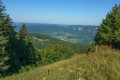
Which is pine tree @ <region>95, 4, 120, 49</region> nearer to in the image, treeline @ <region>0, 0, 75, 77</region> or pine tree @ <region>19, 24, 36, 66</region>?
treeline @ <region>0, 0, 75, 77</region>

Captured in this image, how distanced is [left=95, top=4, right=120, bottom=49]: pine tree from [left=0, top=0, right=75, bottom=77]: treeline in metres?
18.9

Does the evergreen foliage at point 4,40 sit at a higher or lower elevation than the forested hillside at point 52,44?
higher

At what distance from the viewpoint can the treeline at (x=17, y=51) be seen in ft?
45.7

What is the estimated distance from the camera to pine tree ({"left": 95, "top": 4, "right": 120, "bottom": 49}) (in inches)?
816

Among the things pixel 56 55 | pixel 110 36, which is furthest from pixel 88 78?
pixel 56 55

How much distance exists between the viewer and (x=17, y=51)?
77.9 ft

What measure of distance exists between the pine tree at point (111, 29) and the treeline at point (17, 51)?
18885 millimetres

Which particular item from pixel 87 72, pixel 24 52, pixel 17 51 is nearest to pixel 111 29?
pixel 87 72

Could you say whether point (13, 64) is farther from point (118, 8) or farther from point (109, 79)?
point (118, 8)

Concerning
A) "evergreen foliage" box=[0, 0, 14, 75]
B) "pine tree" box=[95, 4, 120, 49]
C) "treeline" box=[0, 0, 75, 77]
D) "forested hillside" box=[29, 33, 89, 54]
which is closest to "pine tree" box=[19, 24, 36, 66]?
"treeline" box=[0, 0, 75, 77]

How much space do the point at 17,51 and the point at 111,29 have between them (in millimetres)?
24634

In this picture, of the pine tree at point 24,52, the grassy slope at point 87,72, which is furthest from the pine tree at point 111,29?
the pine tree at point 24,52

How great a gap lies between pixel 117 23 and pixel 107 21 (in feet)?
8.23

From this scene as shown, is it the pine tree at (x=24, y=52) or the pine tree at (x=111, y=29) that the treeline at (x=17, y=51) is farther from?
the pine tree at (x=111, y=29)
